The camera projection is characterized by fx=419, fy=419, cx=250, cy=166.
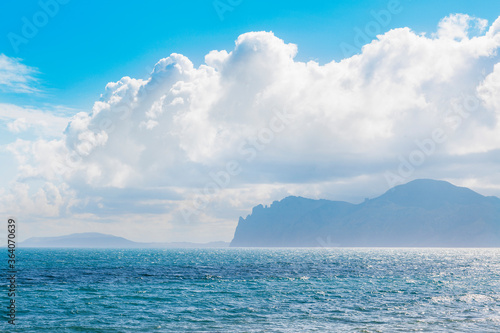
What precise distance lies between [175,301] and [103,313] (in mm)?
10269

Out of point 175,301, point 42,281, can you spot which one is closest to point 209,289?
point 175,301

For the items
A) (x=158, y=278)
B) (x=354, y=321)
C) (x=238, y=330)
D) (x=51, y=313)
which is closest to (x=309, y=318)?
(x=354, y=321)

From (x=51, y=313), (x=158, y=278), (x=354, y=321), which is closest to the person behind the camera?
(x=354, y=321)

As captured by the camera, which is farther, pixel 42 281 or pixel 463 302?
pixel 42 281

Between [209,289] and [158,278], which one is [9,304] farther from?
[158,278]

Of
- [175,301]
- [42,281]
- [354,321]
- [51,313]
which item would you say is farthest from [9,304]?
[354,321]

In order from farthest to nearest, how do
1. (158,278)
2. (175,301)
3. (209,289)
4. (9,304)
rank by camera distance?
(158,278), (209,289), (175,301), (9,304)

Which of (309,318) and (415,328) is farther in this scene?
(309,318)

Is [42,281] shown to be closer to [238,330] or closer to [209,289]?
[209,289]

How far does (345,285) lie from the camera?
7231 cm

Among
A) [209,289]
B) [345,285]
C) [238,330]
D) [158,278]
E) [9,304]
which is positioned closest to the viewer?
[238,330]

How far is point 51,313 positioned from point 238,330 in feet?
71.4

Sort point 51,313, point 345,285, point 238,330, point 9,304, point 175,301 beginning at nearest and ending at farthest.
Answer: point 238,330 < point 51,313 < point 9,304 < point 175,301 < point 345,285

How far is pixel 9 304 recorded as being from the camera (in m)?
49.3
